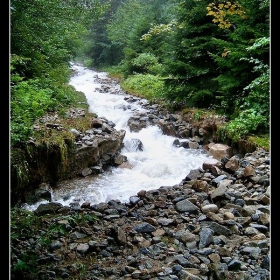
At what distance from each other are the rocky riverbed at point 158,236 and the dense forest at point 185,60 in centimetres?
188

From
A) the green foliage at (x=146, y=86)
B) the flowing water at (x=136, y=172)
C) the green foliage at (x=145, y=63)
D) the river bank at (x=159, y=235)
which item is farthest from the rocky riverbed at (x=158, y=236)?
the green foliage at (x=145, y=63)

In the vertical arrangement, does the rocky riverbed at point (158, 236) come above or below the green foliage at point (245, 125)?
below

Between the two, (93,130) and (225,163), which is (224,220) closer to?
(225,163)

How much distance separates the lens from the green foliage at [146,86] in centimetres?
1337

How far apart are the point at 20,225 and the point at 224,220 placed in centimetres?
274

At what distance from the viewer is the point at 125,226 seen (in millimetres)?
Answer: 4367

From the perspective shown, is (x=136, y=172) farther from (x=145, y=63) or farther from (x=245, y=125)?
(x=145, y=63)

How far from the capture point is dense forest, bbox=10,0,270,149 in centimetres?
584

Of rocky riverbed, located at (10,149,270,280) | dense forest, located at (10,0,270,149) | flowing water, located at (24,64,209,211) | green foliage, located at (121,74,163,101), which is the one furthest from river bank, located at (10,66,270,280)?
green foliage, located at (121,74,163,101)

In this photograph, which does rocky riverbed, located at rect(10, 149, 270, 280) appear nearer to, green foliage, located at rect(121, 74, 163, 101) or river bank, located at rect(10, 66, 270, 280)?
river bank, located at rect(10, 66, 270, 280)

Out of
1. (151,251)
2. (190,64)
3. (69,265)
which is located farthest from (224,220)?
(190,64)

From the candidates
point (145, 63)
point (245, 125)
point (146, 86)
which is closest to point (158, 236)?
point (245, 125)

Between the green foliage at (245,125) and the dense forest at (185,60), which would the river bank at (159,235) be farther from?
the dense forest at (185,60)

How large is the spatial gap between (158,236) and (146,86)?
37.7 ft
